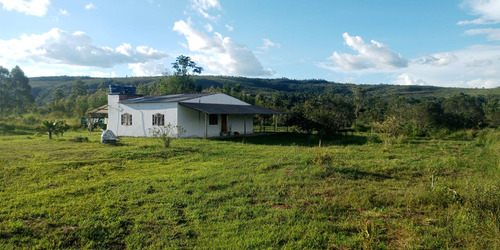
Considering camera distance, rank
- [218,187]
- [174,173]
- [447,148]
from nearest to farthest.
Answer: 1. [218,187]
2. [174,173]
3. [447,148]

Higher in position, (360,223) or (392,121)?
(392,121)

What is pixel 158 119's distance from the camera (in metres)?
19.1

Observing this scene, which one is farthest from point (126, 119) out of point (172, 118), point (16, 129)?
point (16, 129)

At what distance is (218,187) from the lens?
21.0ft

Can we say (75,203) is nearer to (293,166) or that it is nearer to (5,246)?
(5,246)

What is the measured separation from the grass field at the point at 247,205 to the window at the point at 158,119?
9.86 meters

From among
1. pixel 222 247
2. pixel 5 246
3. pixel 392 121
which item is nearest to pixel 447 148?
pixel 392 121

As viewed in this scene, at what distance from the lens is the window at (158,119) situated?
61.7 ft

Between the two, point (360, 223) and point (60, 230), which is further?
point (360, 223)

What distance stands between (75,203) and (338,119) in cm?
1584

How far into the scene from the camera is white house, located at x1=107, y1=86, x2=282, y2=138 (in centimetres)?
1831

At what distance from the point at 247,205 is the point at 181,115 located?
13.8 metres

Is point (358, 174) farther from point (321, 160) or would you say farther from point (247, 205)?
point (247, 205)

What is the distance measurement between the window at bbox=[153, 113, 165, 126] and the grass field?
9.86m
